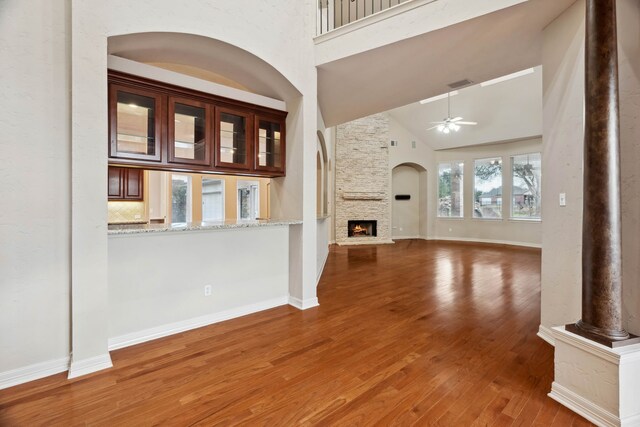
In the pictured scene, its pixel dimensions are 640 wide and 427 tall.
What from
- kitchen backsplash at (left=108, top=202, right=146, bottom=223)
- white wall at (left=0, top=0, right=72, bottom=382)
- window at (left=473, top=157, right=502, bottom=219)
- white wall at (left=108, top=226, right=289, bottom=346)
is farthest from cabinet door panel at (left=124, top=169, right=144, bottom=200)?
window at (left=473, top=157, right=502, bottom=219)

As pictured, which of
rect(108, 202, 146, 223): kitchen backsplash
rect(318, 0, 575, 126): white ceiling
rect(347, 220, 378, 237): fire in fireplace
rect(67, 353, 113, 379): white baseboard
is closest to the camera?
rect(67, 353, 113, 379): white baseboard

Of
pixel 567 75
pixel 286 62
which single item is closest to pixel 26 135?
pixel 286 62

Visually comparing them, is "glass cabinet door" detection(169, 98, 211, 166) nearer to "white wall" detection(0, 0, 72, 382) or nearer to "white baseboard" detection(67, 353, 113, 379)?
"white wall" detection(0, 0, 72, 382)

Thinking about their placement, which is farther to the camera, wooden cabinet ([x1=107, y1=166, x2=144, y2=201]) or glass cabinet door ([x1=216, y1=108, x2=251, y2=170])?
wooden cabinet ([x1=107, y1=166, x2=144, y2=201])

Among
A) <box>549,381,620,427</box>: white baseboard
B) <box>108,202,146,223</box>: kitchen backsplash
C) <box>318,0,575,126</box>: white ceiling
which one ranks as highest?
<box>318,0,575,126</box>: white ceiling

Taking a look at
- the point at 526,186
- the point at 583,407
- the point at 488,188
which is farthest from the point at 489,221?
the point at 583,407

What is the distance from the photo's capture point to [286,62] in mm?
3299

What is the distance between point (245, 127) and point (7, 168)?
6.61 ft

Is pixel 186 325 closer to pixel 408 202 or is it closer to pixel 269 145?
pixel 269 145

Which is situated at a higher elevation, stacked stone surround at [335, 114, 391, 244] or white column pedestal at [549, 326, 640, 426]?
stacked stone surround at [335, 114, 391, 244]

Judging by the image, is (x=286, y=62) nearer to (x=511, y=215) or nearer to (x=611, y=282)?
(x=611, y=282)

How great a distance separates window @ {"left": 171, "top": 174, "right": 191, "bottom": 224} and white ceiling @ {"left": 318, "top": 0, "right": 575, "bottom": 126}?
14.7 ft

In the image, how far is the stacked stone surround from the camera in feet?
30.4

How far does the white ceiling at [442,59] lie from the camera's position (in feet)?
8.65
